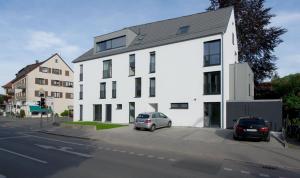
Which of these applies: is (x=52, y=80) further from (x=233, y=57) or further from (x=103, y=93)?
(x=233, y=57)

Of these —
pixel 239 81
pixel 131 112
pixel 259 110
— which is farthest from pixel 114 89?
pixel 259 110

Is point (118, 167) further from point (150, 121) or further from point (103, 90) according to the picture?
point (103, 90)

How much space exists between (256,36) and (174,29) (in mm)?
8981

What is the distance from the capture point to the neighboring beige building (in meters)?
64.6

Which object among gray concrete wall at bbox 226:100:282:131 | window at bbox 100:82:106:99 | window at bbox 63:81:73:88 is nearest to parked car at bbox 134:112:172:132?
gray concrete wall at bbox 226:100:282:131

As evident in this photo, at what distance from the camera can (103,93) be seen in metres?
37.1

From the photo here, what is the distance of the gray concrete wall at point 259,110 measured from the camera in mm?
25125

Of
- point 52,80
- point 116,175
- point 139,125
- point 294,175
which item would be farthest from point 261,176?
point 52,80

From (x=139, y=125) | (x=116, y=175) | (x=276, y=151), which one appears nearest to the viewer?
(x=116, y=175)

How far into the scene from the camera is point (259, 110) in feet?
84.7

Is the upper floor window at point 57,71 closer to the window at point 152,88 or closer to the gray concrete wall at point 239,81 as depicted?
the window at point 152,88

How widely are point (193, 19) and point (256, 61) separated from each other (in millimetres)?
8661

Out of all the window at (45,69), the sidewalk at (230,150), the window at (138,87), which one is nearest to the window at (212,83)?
the sidewalk at (230,150)

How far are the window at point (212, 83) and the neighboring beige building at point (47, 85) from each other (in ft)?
146
